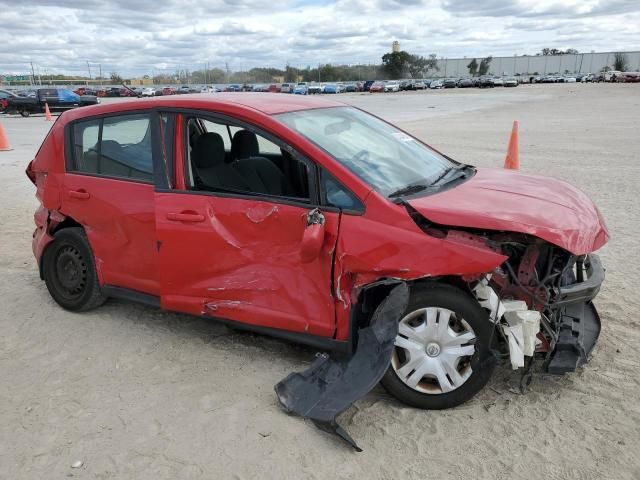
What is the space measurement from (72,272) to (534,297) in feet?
11.7

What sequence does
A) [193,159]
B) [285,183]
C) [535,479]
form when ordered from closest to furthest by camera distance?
[535,479]
[285,183]
[193,159]

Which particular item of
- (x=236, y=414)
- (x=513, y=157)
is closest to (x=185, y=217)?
(x=236, y=414)

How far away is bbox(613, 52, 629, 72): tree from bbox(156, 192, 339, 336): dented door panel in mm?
125800

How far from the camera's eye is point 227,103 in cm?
375

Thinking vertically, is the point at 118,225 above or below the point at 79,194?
below

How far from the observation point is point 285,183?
3.60 meters

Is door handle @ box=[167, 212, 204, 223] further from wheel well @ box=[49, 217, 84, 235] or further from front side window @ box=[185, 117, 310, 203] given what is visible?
wheel well @ box=[49, 217, 84, 235]

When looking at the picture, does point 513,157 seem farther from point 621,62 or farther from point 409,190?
point 621,62

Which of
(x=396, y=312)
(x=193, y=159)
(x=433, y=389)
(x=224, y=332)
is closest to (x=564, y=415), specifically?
(x=433, y=389)

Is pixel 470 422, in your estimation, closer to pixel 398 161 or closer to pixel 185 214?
pixel 398 161

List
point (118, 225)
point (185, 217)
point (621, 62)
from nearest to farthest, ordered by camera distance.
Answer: point (185, 217) < point (118, 225) < point (621, 62)

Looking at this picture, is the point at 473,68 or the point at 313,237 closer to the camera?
the point at 313,237

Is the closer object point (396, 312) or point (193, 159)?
point (396, 312)

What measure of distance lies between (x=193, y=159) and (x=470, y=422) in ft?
7.95
